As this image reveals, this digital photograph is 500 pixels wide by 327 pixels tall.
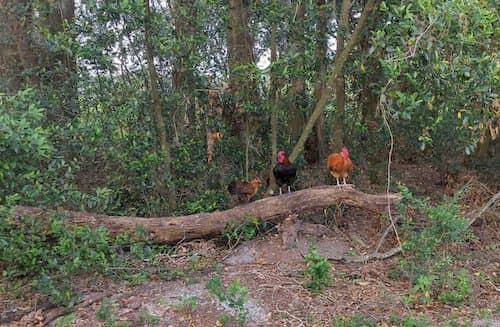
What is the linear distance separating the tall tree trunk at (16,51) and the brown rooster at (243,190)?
2890mm

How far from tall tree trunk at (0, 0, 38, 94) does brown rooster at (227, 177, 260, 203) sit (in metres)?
2.89

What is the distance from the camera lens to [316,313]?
439cm

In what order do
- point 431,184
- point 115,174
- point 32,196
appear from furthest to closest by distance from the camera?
point 431,184 < point 115,174 < point 32,196

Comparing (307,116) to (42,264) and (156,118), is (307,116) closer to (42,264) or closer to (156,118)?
(156,118)

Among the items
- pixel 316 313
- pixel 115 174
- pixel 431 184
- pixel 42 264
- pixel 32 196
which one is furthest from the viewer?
pixel 431 184

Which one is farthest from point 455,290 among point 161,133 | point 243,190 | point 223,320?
point 161,133

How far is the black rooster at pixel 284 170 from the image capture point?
612 centimetres

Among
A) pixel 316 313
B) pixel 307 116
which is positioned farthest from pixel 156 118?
pixel 316 313

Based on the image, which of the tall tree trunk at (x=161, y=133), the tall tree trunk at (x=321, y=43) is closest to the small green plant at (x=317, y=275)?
the tall tree trunk at (x=161, y=133)

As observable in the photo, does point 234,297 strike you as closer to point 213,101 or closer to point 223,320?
point 223,320

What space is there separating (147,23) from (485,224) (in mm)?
4945

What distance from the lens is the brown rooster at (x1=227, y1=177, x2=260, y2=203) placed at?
20.2 feet

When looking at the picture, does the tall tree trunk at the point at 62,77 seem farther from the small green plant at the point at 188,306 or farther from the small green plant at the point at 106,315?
the small green plant at the point at 188,306

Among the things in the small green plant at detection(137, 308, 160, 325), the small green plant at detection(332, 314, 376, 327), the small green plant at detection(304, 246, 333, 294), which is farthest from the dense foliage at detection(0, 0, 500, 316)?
the small green plant at detection(332, 314, 376, 327)
